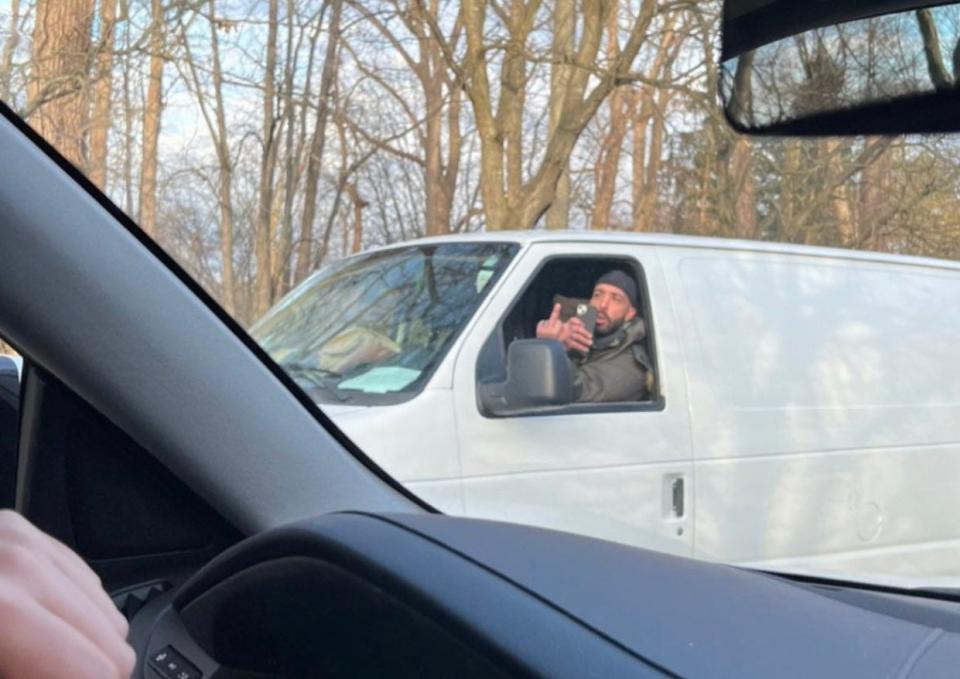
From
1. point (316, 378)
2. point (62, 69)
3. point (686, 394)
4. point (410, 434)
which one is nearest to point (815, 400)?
point (686, 394)

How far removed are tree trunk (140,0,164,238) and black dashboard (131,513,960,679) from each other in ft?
9.14

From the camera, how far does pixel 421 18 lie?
11.2 meters

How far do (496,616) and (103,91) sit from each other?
3017 mm

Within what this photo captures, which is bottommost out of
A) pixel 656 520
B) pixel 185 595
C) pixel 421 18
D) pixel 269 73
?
pixel 656 520

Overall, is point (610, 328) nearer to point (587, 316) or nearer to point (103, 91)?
point (587, 316)

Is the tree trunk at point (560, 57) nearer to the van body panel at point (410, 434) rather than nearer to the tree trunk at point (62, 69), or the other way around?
the van body panel at point (410, 434)

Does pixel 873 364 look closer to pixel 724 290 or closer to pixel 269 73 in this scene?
pixel 724 290

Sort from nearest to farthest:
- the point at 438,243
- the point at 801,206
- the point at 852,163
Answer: the point at 852,163
the point at 438,243
the point at 801,206

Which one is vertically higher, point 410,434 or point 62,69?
point 62,69

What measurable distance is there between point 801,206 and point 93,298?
16.3 feet

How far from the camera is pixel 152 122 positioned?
4703 millimetres

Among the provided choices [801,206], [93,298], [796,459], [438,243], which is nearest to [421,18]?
[801,206]

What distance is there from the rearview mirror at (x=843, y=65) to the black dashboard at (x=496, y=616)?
73cm

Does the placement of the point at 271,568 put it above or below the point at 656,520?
above
